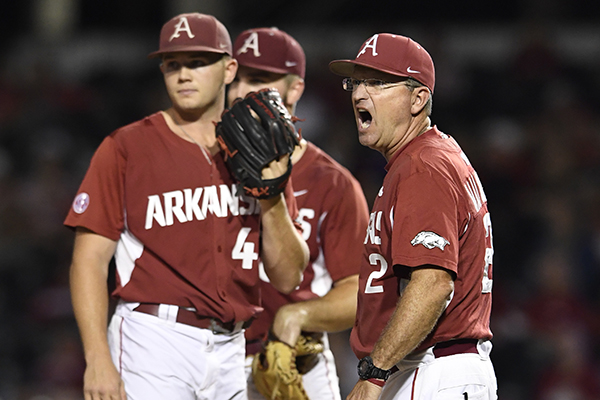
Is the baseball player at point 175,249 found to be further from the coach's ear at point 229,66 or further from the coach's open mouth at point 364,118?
the coach's open mouth at point 364,118

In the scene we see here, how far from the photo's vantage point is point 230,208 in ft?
10.6

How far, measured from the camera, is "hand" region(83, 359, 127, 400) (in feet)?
9.52

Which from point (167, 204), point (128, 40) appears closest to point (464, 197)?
point (167, 204)

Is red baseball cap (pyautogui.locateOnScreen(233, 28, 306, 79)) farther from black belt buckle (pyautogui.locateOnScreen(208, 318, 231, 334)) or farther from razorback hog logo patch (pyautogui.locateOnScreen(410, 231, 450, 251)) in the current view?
razorback hog logo patch (pyautogui.locateOnScreen(410, 231, 450, 251))

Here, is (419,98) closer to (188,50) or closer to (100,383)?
(188,50)

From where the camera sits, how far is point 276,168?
10.3ft

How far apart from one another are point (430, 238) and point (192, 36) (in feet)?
4.58

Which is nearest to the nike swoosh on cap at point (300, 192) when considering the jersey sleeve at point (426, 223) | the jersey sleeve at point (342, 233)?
the jersey sleeve at point (342, 233)

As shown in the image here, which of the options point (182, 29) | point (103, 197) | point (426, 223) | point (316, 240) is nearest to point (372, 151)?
point (316, 240)

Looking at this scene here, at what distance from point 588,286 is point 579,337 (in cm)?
→ 56

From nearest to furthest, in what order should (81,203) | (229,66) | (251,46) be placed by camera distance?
(81,203), (229,66), (251,46)

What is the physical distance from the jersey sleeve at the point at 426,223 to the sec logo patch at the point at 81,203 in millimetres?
1249

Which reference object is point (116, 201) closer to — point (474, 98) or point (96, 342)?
point (96, 342)

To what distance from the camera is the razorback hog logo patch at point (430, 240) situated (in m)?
2.43
